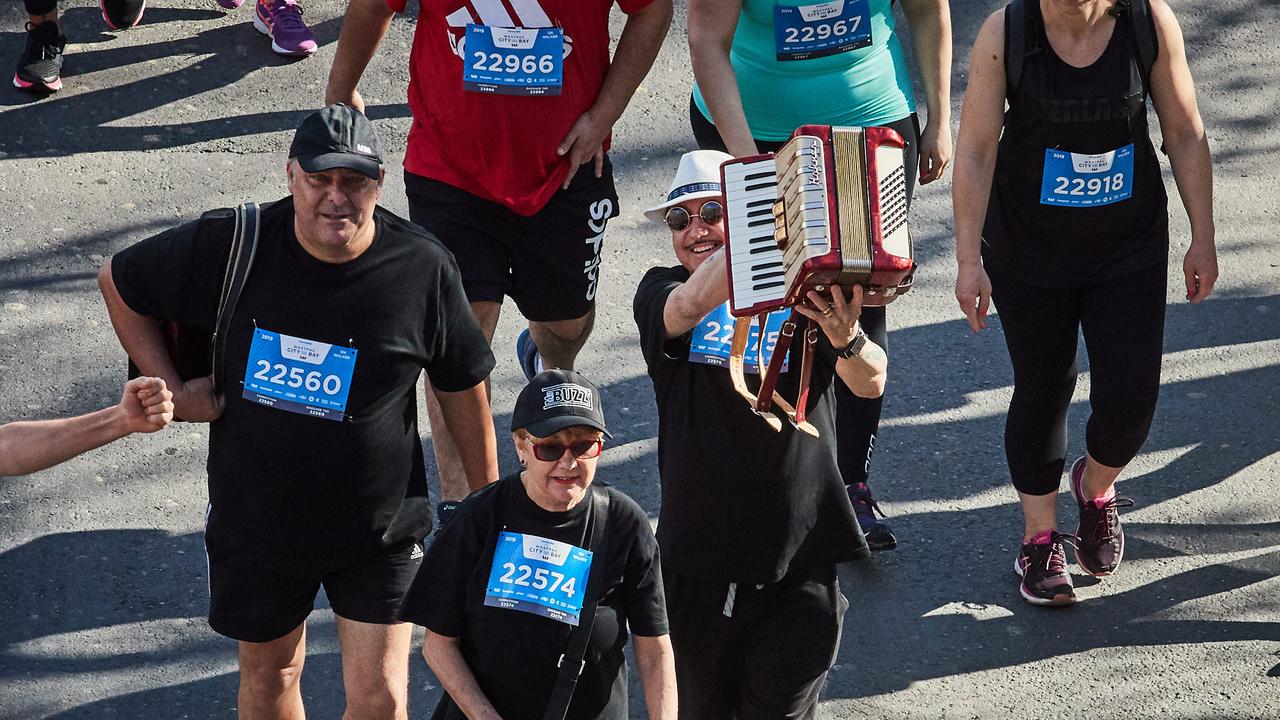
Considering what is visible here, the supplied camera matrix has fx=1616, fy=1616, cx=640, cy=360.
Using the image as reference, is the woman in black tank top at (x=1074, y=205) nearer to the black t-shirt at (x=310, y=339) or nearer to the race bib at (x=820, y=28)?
the race bib at (x=820, y=28)

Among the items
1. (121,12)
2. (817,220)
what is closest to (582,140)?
(817,220)

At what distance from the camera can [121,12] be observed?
8.24 m

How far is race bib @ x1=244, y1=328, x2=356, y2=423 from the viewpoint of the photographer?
4070mm

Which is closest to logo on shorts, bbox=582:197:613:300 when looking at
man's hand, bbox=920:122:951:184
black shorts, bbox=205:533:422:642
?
man's hand, bbox=920:122:951:184

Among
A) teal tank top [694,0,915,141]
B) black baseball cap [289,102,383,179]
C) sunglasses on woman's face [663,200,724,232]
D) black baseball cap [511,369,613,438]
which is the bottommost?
black baseball cap [511,369,613,438]

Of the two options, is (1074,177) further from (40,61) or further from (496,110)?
(40,61)

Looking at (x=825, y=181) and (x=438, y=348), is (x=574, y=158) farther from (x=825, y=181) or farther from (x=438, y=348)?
(x=825, y=181)

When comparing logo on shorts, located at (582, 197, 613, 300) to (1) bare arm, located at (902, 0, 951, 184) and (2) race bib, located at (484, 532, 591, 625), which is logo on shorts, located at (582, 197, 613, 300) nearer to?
(1) bare arm, located at (902, 0, 951, 184)

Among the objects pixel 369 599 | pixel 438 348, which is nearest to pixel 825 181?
pixel 438 348

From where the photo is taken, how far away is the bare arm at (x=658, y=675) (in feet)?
12.5

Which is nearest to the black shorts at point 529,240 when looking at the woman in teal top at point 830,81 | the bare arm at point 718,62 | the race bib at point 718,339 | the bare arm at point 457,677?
the woman in teal top at point 830,81

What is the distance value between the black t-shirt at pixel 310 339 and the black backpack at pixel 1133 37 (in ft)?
6.11

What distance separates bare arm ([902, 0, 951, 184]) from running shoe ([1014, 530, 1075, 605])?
1311mm

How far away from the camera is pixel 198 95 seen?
802 centimetres
